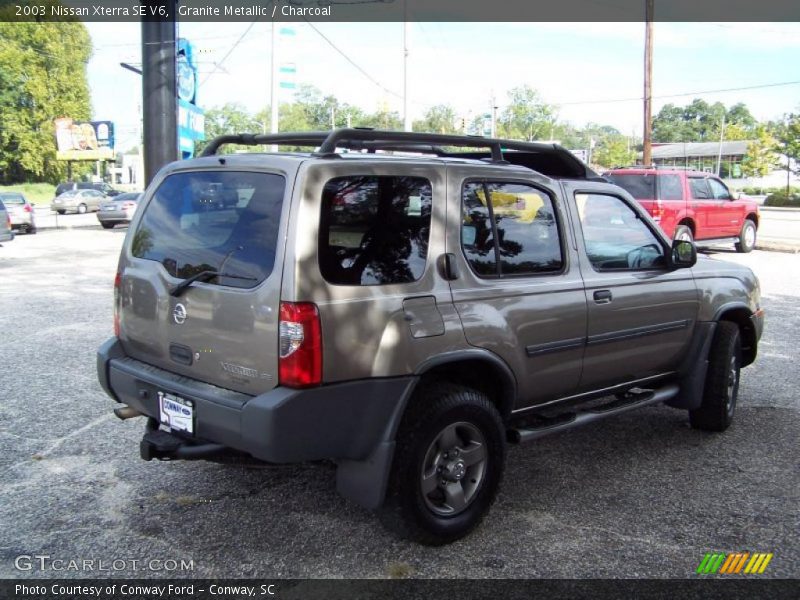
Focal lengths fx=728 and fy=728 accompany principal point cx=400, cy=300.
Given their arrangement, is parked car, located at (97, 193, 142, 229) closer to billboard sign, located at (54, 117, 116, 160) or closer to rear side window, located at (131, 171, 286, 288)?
rear side window, located at (131, 171, 286, 288)

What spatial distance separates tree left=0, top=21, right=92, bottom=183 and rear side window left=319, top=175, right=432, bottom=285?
65608 mm

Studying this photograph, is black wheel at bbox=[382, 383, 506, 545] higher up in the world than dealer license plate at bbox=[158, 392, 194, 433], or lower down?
lower down

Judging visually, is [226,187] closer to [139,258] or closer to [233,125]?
[139,258]

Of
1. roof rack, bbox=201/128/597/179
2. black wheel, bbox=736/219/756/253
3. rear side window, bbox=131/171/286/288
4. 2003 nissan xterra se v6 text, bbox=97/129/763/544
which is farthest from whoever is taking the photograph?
black wheel, bbox=736/219/756/253

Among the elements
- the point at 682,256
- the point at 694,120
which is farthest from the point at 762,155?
the point at 694,120

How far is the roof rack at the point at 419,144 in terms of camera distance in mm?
3615

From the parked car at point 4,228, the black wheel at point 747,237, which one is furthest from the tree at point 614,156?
the parked car at point 4,228

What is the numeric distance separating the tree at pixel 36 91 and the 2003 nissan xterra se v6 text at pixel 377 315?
65.1 m

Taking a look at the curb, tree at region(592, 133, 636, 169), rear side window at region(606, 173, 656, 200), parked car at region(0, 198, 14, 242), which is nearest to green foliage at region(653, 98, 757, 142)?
tree at region(592, 133, 636, 169)

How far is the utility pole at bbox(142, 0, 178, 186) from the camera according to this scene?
9.35 m

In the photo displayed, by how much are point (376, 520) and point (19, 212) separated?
23870mm

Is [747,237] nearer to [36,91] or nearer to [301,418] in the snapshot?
[301,418]

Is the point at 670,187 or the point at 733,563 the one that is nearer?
the point at 733,563

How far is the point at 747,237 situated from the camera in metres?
17.8
